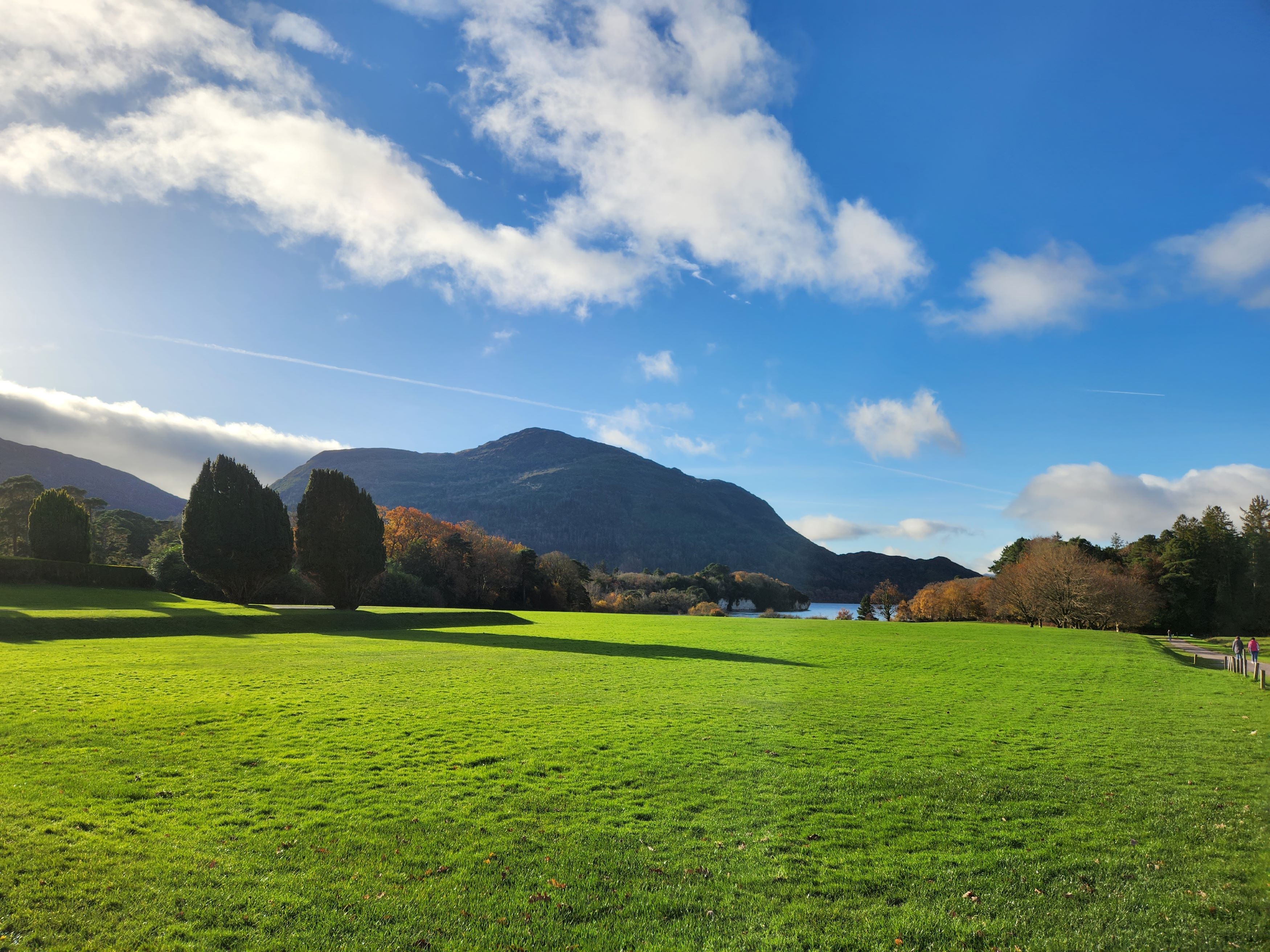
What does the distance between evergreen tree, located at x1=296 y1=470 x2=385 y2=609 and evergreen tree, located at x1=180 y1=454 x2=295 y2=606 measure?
169 cm

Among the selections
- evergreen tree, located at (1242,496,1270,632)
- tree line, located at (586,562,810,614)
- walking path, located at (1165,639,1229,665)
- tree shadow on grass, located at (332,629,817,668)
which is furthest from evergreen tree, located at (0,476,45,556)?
evergreen tree, located at (1242,496,1270,632)

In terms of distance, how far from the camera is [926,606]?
314 feet

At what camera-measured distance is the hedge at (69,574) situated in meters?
46.2

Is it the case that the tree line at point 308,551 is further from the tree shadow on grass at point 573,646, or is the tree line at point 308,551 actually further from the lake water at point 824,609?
the lake water at point 824,609

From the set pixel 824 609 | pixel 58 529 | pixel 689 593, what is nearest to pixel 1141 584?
pixel 689 593

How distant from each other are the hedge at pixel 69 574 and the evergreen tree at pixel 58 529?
47.0 inches

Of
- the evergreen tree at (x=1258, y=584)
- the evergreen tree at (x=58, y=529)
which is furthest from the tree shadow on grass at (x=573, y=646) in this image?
the evergreen tree at (x=1258, y=584)

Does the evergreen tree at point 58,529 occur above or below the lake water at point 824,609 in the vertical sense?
above

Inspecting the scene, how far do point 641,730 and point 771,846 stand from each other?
5.47 metres

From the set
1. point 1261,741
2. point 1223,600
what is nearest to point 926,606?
point 1223,600

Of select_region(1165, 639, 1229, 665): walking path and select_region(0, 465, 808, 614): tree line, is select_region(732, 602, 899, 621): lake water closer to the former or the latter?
select_region(0, 465, 808, 614): tree line

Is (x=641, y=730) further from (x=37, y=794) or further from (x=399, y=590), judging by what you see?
(x=399, y=590)

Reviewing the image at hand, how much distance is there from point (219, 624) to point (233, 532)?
40.4 feet

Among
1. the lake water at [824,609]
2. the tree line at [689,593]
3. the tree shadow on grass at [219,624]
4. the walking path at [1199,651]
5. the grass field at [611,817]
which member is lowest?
the lake water at [824,609]
